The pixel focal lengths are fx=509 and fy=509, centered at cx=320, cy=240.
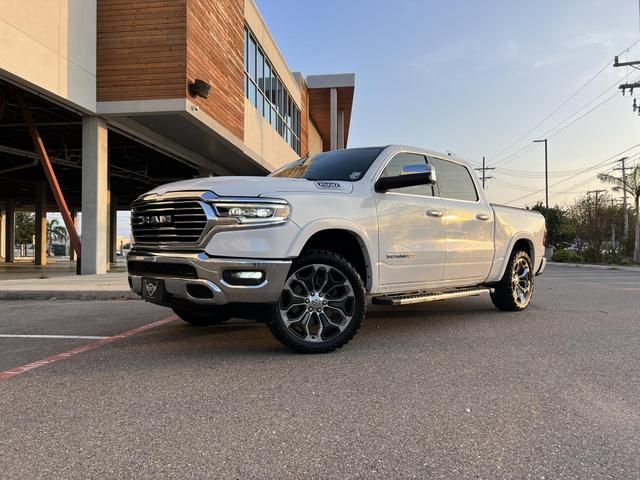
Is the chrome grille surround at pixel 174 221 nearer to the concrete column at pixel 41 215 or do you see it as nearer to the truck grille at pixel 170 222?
the truck grille at pixel 170 222

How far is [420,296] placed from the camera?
5.37 m

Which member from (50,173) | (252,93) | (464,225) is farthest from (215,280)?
(252,93)

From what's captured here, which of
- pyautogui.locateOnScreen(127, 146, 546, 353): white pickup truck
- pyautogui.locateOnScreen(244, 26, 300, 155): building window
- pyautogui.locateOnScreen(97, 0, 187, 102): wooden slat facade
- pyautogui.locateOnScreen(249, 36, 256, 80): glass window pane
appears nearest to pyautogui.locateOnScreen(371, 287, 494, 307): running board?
pyautogui.locateOnScreen(127, 146, 546, 353): white pickup truck

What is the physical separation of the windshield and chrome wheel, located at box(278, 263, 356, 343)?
3.59 feet

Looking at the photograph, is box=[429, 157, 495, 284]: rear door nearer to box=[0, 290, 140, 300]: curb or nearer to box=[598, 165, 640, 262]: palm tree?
box=[0, 290, 140, 300]: curb

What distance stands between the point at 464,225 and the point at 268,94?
18.3 m

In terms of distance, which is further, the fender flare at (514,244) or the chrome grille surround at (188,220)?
the fender flare at (514,244)

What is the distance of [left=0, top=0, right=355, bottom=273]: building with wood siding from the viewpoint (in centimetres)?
1213

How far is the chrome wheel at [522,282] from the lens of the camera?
720cm

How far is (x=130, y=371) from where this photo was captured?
400 centimetres

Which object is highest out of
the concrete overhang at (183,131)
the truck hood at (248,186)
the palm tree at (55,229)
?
the concrete overhang at (183,131)

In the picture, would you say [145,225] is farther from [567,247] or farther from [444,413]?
[567,247]

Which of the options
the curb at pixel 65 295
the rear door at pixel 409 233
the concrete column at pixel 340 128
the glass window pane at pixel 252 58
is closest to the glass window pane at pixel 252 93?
the glass window pane at pixel 252 58

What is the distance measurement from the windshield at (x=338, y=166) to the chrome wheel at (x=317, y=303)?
43.0 inches
